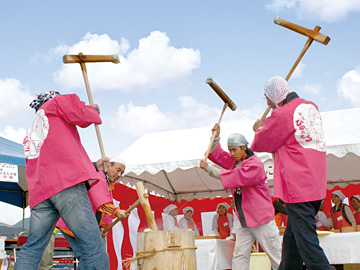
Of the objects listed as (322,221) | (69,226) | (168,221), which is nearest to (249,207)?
(69,226)

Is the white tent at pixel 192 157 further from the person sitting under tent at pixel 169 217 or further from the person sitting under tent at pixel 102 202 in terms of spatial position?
the person sitting under tent at pixel 102 202

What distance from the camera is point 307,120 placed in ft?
11.1

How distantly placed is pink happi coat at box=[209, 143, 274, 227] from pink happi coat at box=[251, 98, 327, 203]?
3.33ft

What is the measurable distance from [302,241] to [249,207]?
1.46 m

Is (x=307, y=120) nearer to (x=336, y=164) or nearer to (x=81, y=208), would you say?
(x=81, y=208)

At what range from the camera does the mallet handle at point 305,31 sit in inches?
169

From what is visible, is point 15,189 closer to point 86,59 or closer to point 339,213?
point 86,59

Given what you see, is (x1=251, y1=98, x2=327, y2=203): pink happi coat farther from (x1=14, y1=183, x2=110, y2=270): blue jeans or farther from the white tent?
the white tent

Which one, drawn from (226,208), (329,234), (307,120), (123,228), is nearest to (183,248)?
(307,120)

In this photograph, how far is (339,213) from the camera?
9.20 meters

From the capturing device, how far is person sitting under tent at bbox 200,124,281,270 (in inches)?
175

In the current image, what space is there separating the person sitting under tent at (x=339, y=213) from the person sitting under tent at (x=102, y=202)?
5.68 meters

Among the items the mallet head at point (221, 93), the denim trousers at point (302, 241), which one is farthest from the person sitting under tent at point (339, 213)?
the denim trousers at point (302, 241)

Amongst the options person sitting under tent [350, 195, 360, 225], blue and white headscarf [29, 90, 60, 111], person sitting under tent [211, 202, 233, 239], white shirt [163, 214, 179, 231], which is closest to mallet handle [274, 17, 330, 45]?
blue and white headscarf [29, 90, 60, 111]
